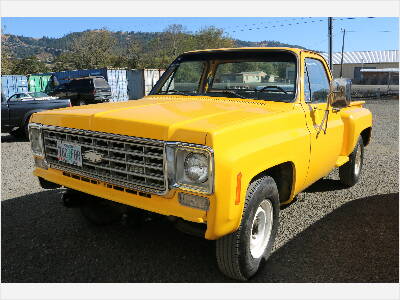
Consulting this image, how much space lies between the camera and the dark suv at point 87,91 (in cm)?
1973

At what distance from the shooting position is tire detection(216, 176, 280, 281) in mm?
2719

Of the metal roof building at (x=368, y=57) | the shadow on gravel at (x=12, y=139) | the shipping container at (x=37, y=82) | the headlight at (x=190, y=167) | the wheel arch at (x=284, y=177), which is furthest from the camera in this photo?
the metal roof building at (x=368, y=57)

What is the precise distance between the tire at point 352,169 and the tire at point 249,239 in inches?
98.9

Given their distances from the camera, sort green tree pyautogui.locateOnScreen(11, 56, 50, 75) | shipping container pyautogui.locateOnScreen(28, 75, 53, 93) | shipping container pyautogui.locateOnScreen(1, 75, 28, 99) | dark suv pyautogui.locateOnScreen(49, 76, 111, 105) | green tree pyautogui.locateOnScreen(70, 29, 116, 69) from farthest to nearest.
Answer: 1. green tree pyautogui.locateOnScreen(70, 29, 116, 69)
2. green tree pyautogui.locateOnScreen(11, 56, 50, 75)
3. shipping container pyautogui.locateOnScreen(28, 75, 53, 93)
4. shipping container pyautogui.locateOnScreen(1, 75, 28, 99)
5. dark suv pyautogui.locateOnScreen(49, 76, 111, 105)

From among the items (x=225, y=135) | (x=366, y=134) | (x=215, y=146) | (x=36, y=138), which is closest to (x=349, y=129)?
(x=366, y=134)

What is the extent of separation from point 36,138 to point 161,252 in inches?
62.3

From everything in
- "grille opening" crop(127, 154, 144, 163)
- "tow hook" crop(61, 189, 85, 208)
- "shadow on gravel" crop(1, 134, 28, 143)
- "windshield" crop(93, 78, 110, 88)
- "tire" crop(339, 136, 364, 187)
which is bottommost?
"shadow on gravel" crop(1, 134, 28, 143)

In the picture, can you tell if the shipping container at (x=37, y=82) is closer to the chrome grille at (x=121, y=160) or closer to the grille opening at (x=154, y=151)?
the chrome grille at (x=121, y=160)

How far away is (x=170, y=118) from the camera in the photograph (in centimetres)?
276

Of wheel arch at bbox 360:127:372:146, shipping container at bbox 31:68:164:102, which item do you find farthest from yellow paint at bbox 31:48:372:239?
shipping container at bbox 31:68:164:102

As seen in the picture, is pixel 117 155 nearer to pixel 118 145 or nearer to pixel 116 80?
pixel 118 145

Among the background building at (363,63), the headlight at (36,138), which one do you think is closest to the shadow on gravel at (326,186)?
the headlight at (36,138)

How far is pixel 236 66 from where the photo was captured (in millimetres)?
4191

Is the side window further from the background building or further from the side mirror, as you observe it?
the background building
